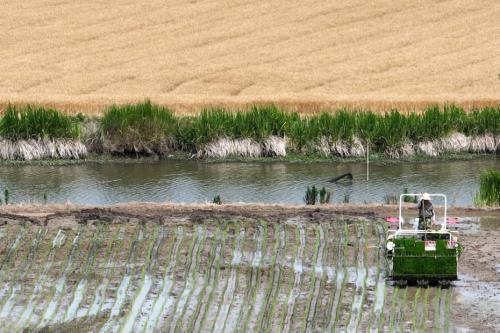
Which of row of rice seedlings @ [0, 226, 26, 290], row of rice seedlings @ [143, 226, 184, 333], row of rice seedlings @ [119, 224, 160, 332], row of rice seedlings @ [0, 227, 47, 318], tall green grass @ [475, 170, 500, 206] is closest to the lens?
row of rice seedlings @ [119, 224, 160, 332]

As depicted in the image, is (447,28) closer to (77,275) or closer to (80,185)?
(80,185)

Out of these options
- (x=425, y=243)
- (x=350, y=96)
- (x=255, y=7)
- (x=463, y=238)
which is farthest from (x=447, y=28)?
(x=425, y=243)

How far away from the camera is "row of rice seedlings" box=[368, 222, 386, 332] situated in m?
17.1

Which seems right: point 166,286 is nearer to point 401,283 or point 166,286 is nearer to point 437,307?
point 401,283

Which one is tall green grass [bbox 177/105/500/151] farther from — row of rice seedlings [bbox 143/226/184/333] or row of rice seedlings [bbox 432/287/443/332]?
row of rice seedlings [bbox 432/287/443/332]

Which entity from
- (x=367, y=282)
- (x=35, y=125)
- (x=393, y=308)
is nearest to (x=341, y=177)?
(x=35, y=125)

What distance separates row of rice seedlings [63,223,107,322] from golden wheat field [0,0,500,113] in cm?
1719

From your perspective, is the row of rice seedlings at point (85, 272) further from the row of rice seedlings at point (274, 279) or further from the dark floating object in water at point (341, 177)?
the dark floating object in water at point (341, 177)

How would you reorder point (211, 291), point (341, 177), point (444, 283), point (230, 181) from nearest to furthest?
point (211, 291), point (444, 283), point (341, 177), point (230, 181)

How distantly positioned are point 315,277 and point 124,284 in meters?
3.17

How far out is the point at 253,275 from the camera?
19609 mm

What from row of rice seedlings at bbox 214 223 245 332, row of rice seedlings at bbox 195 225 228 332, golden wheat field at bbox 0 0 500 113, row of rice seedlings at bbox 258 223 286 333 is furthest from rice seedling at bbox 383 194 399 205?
golden wheat field at bbox 0 0 500 113

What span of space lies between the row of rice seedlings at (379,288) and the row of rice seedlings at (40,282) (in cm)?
504

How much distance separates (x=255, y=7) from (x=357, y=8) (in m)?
5.18
